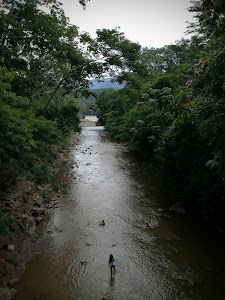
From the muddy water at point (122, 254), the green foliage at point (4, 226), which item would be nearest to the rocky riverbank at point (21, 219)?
the green foliage at point (4, 226)

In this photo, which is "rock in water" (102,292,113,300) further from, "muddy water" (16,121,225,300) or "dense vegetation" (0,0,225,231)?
"dense vegetation" (0,0,225,231)

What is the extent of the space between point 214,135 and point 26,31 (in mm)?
10561

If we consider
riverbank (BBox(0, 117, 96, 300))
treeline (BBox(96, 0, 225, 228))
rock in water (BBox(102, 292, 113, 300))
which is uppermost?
treeline (BBox(96, 0, 225, 228))

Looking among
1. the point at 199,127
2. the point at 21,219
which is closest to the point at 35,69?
the point at 21,219

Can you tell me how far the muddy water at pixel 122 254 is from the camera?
6266mm

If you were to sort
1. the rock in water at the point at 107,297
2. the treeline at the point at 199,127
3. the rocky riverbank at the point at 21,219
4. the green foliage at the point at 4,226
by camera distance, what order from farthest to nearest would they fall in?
the green foliage at the point at 4,226 → the rocky riverbank at the point at 21,219 → the rock in water at the point at 107,297 → the treeline at the point at 199,127

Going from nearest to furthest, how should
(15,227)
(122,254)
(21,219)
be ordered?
(122,254) < (15,227) < (21,219)

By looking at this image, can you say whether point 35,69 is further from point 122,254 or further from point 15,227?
point 122,254

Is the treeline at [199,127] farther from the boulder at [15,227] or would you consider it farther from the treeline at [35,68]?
the boulder at [15,227]

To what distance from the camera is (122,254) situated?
7812 mm

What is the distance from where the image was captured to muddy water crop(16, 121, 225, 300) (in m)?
6.27

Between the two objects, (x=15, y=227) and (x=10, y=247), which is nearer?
(x=10, y=247)

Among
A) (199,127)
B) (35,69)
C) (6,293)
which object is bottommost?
(6,293)

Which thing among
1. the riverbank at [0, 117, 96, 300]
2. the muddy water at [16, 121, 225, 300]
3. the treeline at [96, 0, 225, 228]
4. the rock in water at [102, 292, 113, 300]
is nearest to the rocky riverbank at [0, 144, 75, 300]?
the riverbank at [0, 117, 96, 300]
